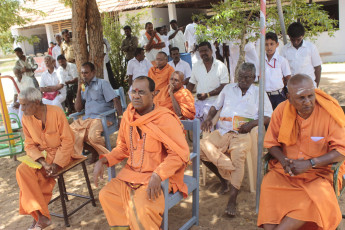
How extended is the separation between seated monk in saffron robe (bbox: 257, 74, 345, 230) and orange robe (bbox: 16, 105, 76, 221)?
2.16 m

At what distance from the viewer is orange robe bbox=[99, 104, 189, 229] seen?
273cm

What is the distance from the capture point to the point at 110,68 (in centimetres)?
917

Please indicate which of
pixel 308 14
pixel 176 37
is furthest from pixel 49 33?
pixel 308 14

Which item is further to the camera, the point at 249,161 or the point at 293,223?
the point at 249,161

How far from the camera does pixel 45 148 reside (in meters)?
3.69

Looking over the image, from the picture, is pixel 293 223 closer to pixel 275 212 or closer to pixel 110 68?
pixel 275 212

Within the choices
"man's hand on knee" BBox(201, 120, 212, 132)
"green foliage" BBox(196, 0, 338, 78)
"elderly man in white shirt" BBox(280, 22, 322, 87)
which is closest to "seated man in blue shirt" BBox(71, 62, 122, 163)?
"man's hand on knee" BBox(201, 120, 212, 132)

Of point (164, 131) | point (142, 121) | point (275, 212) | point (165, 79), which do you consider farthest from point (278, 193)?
point (165, 79)

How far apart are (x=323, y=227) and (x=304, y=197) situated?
0.25 metres

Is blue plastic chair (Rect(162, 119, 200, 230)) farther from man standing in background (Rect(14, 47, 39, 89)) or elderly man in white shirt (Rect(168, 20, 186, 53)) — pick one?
elderly man in white shirt (Rect(168, 20, 186, 53))

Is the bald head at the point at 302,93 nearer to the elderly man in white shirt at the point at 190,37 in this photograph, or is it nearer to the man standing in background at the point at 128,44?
the man standing in background at the point at 128,44

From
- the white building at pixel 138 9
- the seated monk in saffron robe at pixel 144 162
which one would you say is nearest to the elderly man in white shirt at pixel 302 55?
the seated monk in saffron robe at pixel 144 162

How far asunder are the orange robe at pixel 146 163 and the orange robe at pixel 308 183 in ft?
2.55

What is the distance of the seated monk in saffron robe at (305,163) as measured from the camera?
2.46 meters
